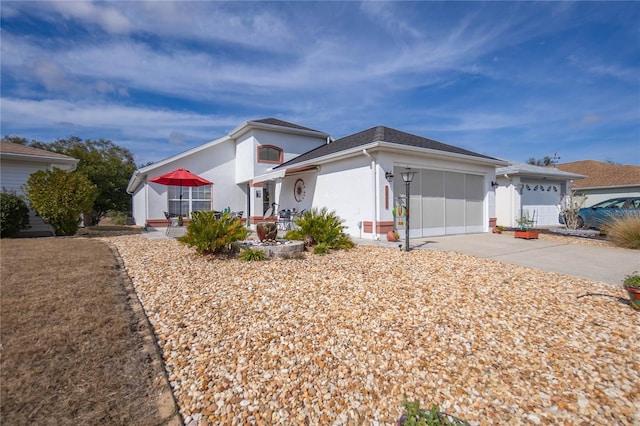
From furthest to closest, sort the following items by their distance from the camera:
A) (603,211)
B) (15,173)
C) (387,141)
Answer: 1. (603,211)
2. (15,173)
3. (387,141)

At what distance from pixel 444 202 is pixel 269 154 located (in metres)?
10.0

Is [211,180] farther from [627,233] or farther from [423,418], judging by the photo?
[627,233]

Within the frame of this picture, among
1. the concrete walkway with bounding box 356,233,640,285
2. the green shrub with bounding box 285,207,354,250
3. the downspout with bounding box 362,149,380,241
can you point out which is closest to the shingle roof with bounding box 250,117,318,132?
the downspout with bounding box 362,149,380,241

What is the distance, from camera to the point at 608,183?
77.8 feet

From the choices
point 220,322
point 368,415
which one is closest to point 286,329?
point 220,322

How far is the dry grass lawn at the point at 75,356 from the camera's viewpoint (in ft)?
7.12

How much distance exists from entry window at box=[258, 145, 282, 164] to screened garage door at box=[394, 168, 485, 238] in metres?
8.44

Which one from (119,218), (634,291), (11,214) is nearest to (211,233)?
(634,291)

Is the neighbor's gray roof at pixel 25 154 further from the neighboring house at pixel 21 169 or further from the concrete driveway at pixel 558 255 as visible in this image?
the concrete driveway at pixel 558 255

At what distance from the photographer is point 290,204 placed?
50.8 feet

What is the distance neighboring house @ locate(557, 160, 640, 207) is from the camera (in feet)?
74.3

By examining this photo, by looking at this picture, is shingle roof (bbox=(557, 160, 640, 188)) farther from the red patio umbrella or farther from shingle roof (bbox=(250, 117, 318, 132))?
the red patio umbrella

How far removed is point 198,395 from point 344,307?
7.27 ft

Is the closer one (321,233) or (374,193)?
(321,233)
